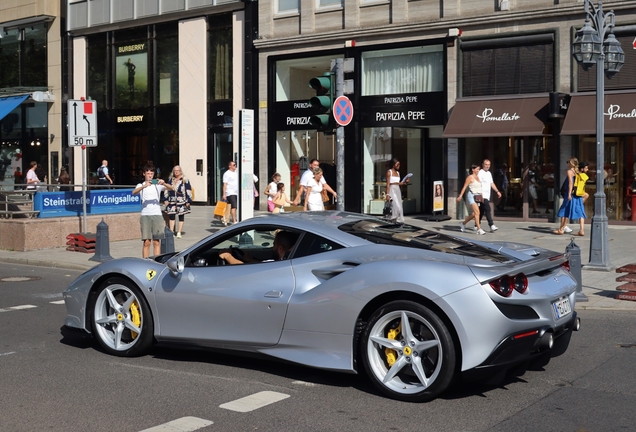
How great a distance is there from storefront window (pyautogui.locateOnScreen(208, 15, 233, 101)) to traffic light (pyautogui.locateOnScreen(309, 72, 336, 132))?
58.7 feet

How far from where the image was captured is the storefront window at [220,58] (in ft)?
98.9

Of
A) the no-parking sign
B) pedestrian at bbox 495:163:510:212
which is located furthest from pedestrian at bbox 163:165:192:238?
pedestrian at bbox 495:163:510:212

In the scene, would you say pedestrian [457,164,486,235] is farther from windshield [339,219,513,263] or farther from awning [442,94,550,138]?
windshield [339,219,513,263]

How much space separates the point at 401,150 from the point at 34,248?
498 inches

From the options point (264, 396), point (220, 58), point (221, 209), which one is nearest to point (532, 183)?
point (221, 209)

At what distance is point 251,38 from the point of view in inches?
1150

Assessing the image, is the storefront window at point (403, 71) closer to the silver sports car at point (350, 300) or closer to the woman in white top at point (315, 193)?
the woman in white top at point (315, 193)

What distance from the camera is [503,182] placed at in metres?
23.3

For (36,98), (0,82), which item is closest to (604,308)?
(36,98)

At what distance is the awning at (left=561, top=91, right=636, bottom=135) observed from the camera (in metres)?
20.5

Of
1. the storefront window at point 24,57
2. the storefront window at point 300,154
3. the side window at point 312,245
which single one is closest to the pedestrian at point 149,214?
the side window at point 312,245

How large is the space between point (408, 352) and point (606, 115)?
16916 mm

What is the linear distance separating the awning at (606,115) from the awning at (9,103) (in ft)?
81.7

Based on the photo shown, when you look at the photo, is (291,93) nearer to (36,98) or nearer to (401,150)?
(401,150)
